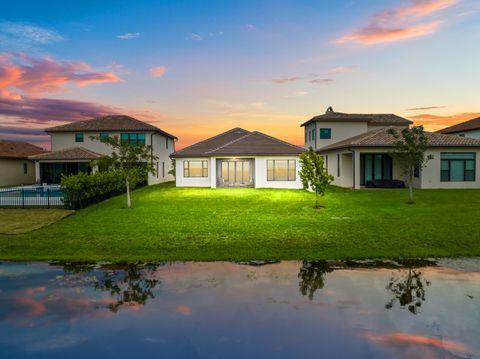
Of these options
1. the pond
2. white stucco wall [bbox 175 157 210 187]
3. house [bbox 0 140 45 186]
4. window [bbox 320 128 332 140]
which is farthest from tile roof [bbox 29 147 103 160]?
the pond

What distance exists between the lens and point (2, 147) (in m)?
44.9

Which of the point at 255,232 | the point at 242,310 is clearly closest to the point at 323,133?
the point at 255,232

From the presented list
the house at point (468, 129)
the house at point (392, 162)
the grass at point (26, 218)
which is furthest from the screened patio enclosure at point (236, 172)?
the house at point (468, 129)

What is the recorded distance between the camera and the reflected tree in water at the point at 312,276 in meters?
8.88

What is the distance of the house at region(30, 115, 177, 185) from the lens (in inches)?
1593

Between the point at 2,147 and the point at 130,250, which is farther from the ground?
the point at 2,147

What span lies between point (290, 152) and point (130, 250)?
76.2ft

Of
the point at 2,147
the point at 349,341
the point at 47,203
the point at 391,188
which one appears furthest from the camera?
the point at 2,147

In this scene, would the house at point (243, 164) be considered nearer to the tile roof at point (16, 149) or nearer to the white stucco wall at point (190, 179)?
the white stucco wall at point (190, 179)

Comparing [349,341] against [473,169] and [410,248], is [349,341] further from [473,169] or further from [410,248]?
[473,169]

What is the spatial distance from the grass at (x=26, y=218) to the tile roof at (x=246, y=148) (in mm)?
16845

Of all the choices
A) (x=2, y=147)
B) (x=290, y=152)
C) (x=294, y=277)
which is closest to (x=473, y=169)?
(x=290, y=152)

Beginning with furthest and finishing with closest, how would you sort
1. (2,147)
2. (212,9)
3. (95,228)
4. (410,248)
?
1. (2,147)
2. (212,9)
3. (95,228)
4. (410,248)

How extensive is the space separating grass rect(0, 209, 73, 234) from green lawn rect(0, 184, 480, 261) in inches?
19.2
